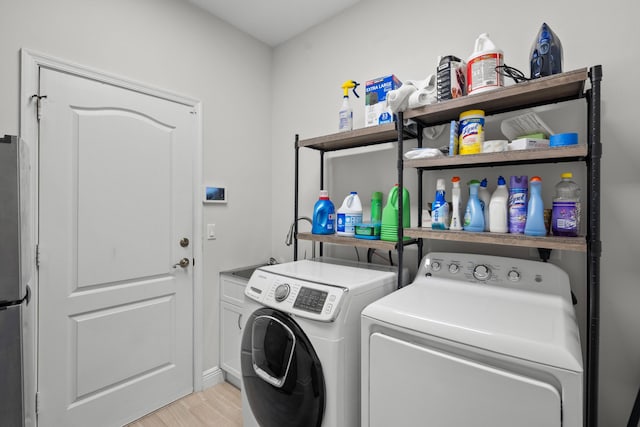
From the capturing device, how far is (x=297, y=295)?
1.36 metres

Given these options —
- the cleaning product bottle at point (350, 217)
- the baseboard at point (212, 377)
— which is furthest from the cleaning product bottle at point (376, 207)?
the baseboard at point (212, 377)

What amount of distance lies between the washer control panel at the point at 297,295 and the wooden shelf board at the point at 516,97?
0.92 m

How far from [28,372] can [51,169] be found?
39.2 inches

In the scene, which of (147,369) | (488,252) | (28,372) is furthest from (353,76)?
(147,369)

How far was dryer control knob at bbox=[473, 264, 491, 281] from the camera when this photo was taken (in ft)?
4.43

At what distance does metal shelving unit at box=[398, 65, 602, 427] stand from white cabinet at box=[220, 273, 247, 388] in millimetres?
1331

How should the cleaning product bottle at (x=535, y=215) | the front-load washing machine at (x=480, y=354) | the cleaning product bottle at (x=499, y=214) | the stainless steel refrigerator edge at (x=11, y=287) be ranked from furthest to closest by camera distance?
the cleaning product bottle at (x=499, y=214)
the cleaning product bottle at (x=535, y=215)
the stainless steel refrigerator edge at (x=11, y=287)
the front-load washing machine at (x=480, y=354)

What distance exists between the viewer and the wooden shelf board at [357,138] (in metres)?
1.59

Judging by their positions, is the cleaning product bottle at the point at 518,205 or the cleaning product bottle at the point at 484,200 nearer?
the cleaning product bottle at the point at 518,205

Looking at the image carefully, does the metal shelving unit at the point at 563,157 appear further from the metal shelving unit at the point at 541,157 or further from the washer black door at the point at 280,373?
the washer black door at the point at 280,373

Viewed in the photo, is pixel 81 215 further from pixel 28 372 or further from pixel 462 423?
pixel 462 423

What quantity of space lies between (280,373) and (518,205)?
49.2 inches

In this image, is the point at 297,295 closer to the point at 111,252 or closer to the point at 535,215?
the point at 535,215

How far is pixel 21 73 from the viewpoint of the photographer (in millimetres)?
1446
